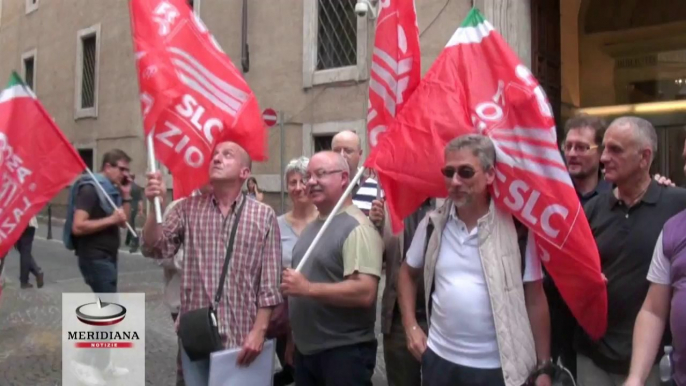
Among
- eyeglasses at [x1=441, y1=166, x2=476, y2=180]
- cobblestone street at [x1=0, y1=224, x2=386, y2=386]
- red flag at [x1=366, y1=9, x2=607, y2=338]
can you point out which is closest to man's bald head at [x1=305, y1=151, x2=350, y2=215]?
red flag at [x1=366, y1=9, x2=607, y2=338]

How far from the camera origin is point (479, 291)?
2758 millimetres

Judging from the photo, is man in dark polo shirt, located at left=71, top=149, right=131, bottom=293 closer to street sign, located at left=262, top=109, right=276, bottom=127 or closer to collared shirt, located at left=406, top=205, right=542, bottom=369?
collared shirt, located at left=406, top=205, right=542, bottom=369

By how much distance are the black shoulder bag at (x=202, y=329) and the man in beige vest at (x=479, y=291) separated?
37.2 inches

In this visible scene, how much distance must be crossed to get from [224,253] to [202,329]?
35 cm

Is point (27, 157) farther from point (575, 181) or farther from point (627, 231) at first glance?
point (627, 231)

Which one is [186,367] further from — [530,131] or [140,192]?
[140,192]

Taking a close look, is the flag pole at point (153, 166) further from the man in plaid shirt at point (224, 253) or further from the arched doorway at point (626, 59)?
the arched doorway at point (626, 59)

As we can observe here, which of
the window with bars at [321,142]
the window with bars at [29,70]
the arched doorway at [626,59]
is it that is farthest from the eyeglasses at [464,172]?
the window with bars at [29,70]

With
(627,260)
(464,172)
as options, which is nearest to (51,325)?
(464,172)

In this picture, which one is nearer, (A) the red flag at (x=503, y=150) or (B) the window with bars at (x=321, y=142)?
(A) the red flag at (x=503, y=150)

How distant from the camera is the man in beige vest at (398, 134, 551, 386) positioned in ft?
8.93

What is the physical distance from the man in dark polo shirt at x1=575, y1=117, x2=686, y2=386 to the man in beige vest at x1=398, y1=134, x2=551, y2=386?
0.33 meters

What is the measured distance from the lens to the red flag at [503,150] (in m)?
2.80

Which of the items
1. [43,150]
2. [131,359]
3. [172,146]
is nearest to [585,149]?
[172,146]
